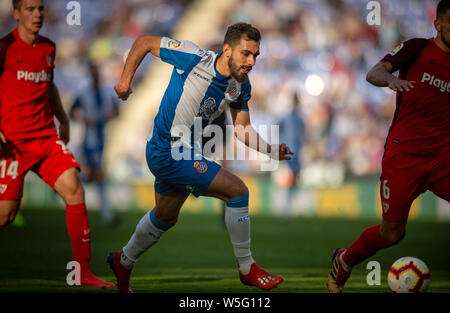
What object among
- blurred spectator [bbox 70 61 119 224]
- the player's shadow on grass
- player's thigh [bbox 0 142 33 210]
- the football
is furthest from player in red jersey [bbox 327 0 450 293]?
blurred spectator [bbox 70 61 119 224]

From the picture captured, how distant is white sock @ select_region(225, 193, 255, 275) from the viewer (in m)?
5.29

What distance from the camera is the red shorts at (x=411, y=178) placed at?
5.25 metres

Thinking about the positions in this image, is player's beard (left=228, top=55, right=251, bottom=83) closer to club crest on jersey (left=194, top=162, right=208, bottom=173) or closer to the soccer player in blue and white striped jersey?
the soccer player in blue and white striped jersey

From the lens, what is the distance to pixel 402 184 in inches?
207

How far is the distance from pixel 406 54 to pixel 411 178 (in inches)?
39.9

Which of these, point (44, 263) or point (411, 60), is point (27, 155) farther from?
point (411, 60)

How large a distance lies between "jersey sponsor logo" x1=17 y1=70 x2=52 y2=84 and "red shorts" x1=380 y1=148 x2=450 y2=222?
10.6ft

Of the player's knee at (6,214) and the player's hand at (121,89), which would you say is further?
the player's knee at (6,214)

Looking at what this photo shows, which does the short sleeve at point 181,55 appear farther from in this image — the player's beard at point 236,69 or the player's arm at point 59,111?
the player's arm at point 59,111

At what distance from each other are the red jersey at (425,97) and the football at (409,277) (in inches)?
37.6

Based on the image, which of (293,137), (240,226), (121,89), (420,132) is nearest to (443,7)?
(420,132)

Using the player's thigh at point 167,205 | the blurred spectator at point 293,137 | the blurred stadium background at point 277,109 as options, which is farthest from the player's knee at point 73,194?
the blurred spectator at point 293,137
